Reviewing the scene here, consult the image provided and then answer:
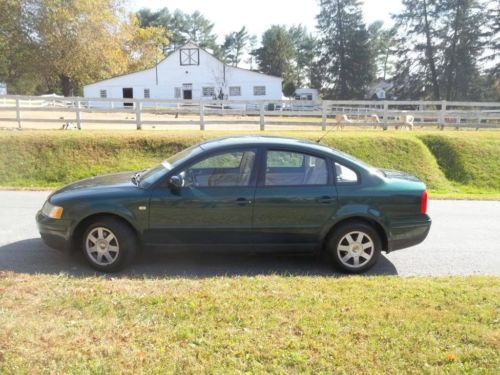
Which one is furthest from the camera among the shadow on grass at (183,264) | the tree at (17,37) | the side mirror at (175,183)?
the tree at (17,37)

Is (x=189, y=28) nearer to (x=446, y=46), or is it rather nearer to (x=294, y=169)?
(x=446, y=46)

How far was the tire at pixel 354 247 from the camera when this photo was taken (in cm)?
556

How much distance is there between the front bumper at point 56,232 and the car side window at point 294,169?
7.69ft

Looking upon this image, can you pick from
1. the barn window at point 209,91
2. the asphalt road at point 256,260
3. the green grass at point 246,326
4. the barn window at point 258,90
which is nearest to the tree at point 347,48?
the barn window at point 258,90

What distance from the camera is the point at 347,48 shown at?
64688 mm

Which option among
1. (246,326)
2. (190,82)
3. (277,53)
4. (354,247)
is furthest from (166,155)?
(277,53)

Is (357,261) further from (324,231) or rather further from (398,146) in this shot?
(398,146)

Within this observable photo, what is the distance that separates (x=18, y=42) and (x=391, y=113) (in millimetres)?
40611

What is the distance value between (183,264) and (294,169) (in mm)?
1756

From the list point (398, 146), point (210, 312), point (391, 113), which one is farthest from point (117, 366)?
point (391, 113)

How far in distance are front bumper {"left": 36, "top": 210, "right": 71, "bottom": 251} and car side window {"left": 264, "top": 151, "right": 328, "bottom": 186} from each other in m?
2.34

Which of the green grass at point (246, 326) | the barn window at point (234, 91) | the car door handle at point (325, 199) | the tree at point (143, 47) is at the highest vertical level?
the tree at point (143, 47)

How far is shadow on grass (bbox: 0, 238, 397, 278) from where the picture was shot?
5375 millimetres

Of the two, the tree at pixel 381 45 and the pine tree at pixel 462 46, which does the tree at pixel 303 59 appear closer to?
the tree at pixel 381 45
